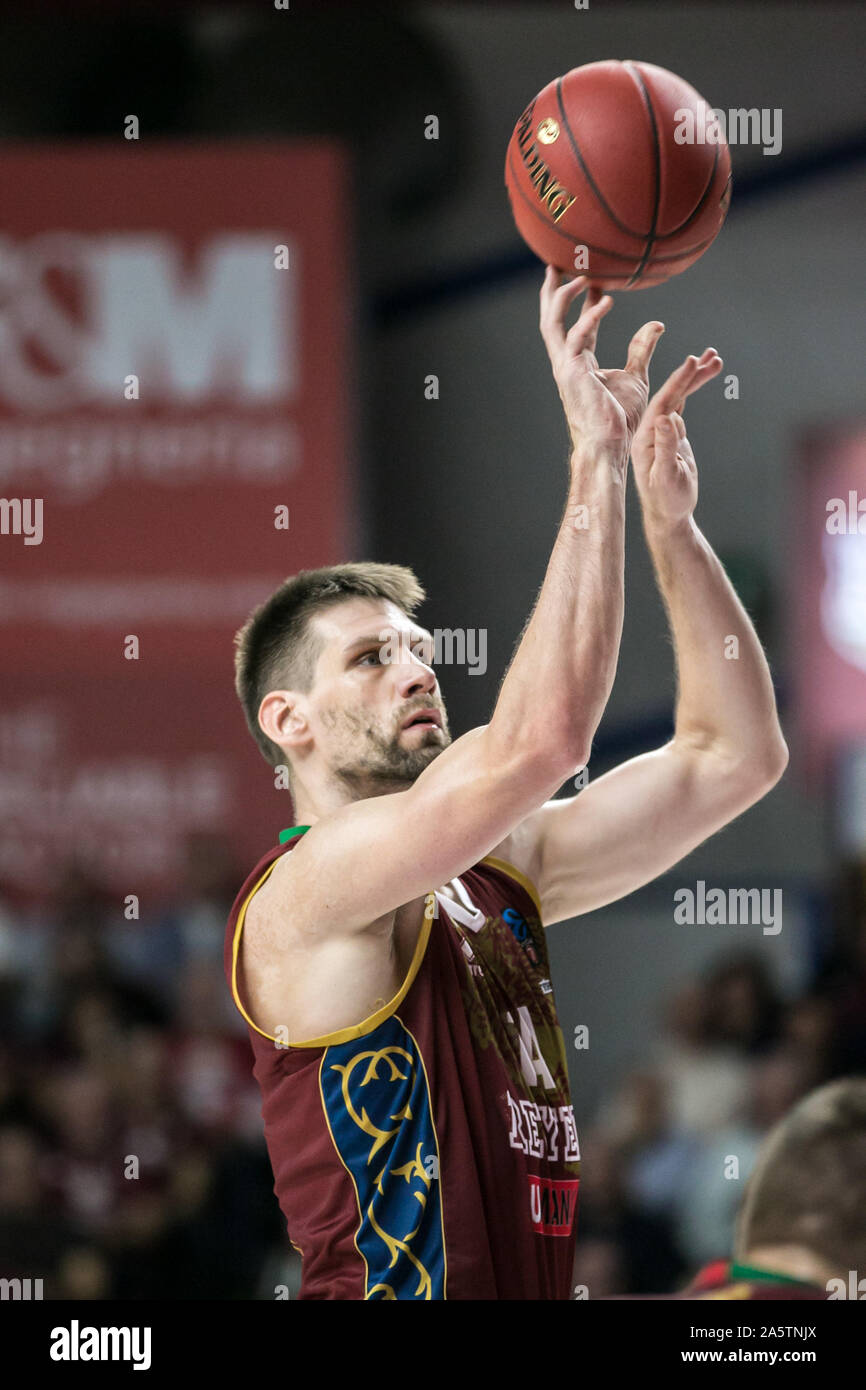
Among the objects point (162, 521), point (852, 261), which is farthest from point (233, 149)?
point (852, 261)

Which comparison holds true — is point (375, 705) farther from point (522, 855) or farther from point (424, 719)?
point (522, 855)

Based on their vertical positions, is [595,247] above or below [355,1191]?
above

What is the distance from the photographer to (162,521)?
695 cm

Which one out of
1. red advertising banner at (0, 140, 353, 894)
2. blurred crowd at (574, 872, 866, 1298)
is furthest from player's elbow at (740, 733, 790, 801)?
red advertising banner at (0, 140, 353, 894)

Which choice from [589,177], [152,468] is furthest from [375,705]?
[152,468]

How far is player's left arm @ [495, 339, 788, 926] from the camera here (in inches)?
107

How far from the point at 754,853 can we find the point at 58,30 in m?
4.86

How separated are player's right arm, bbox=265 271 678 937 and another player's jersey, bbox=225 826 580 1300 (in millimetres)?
187

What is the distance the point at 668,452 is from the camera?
2.72 metres

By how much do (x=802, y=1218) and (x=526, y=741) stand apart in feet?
2.97

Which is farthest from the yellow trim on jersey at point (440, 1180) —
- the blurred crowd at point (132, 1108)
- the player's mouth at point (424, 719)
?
the blurred crowd at point (132, 1108)

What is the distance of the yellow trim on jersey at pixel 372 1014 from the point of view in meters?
2.43

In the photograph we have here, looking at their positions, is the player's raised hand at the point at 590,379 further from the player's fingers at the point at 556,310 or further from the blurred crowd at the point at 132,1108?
the blurred crowd at the point at 132,1108

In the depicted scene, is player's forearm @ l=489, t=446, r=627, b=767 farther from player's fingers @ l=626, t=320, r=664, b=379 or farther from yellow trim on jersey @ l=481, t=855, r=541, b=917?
yellow trim on jersey @ l=481, t=855, r=541, b=917
